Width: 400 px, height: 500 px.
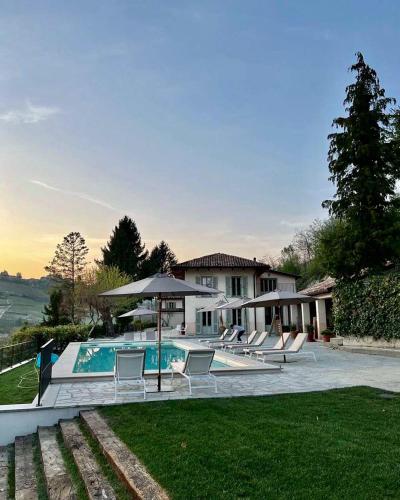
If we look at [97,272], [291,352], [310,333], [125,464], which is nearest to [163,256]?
[97,272]

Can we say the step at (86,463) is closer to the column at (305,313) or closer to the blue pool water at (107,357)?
the blue pool water at (107,357)

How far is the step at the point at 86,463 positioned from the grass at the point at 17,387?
2257 mm

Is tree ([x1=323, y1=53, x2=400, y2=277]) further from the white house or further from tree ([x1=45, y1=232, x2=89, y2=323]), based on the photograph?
tree ([x1=45, y1=232, x2=89, y2=323])

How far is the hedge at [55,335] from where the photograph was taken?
66.6 feet

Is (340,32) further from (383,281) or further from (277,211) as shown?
(277,211)

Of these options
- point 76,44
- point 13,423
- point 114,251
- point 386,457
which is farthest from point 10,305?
point 386,457

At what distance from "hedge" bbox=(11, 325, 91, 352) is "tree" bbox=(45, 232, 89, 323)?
26.4 metres

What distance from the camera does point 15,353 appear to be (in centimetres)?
1473

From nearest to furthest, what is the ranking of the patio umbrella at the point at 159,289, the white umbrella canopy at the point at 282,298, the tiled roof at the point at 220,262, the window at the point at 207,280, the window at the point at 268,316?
1. the patio umbrella at the point at 159,289
2. the white umbrella canopy at the point at 282,298
3. the tiled roof at the point at 220,262
4. the window at the point at 207,280
5. the window at the point at 268,316

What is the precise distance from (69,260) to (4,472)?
46632 millimetres

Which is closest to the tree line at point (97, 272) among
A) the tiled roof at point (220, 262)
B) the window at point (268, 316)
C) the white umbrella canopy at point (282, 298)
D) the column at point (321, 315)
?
the tiled roof at point (220, 262)

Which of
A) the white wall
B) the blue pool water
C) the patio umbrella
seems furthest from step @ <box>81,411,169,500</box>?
the white wall

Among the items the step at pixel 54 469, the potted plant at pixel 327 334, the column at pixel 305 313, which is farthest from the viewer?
the column at pixel 305 313

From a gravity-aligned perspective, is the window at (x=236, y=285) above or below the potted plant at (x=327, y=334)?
above
